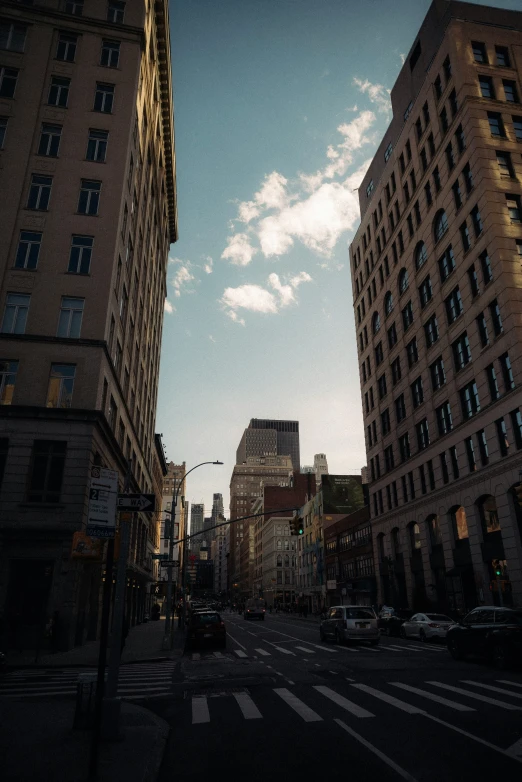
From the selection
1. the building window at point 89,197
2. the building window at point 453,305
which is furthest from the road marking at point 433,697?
the building window at point 453,305

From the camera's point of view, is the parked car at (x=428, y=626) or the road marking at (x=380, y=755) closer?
the road marking at (x=380, y=755)

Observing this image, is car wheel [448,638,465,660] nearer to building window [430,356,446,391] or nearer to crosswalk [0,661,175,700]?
crosswalk [0,661,175,700]

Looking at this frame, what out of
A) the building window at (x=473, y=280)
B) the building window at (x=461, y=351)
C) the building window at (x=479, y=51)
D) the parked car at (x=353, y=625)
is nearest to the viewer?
the parked car at (x=353, y=625)

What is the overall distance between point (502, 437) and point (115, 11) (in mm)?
41972

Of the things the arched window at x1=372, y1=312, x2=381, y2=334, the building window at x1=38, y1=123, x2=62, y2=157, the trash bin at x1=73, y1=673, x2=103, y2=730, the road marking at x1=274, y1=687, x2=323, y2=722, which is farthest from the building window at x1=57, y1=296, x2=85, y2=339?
the arched window at x1=372, y1=312, x2=381, y2=334

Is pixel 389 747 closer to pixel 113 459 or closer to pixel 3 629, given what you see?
pixel 3 629

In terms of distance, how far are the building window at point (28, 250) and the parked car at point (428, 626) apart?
29.4m

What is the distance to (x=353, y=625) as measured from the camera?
2502cm

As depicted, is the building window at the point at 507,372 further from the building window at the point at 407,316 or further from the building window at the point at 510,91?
the building window at the point at 510,91

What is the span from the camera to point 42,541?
2466cm

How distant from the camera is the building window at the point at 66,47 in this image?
36.1 m

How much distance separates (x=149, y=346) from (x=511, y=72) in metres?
40.2

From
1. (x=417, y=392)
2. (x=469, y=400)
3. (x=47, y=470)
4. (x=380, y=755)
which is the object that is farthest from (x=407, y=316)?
(x=380, y=755)

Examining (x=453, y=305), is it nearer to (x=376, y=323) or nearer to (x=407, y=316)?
(x=407, y=316)
